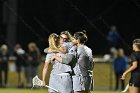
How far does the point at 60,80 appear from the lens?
1511 centimetres

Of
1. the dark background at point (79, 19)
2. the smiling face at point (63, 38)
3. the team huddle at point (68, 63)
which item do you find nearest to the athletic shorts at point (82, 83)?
the team huddle at point (68, 63)

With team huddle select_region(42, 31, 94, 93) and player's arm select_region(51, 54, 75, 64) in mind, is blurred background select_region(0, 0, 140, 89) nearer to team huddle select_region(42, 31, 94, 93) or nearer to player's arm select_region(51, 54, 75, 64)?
team huddle select_region(42, 31, 94, 93)

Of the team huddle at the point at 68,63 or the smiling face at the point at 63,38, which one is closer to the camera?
the team huddle at the point at 68,63

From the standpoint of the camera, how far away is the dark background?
40812 mm

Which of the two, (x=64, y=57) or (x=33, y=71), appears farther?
(x=33, y=71)

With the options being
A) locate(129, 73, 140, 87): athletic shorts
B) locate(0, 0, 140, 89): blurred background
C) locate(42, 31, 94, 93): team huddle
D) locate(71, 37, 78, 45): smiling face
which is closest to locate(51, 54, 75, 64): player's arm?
locate(42, 31, 94, 93): team huddle

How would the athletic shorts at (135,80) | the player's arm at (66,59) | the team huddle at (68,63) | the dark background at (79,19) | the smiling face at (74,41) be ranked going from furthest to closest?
the dark background at (79,19), the athletic shorts at (135,80), the smiling face at (74,41), the team huddle at (68,63), the player's arm at (66,59)

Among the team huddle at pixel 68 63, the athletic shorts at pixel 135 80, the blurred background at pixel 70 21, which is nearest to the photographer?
the team huddle at pixel 68 63

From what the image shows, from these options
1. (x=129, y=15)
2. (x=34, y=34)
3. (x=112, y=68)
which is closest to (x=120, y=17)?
(x=129, y=15)

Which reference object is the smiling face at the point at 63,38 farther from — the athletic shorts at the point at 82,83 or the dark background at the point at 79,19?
the dark background at the point at 79,19

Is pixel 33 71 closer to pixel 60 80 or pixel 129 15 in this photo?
Result: pixel 129 15

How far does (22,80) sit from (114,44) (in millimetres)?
6572

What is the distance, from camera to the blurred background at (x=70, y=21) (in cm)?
3919

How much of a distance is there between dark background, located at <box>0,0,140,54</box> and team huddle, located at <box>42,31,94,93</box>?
79.8 feet
